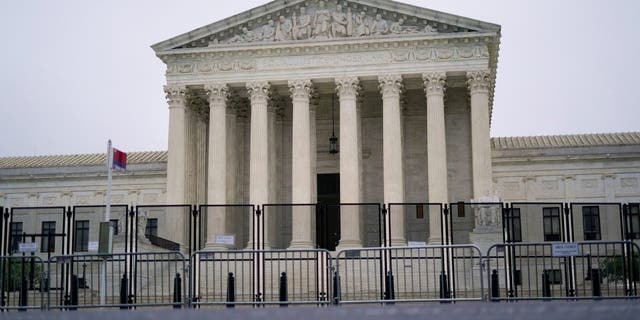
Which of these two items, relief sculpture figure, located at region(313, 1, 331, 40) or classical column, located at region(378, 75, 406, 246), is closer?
classical column, located at region(378, 75, 406, 246)

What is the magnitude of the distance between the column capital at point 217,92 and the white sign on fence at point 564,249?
2986 cm

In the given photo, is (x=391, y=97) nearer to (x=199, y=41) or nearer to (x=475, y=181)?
(x=475, y=181)

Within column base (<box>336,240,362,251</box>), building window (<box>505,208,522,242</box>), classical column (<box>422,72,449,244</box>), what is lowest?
column base (<box>336,240,362,251</box>)

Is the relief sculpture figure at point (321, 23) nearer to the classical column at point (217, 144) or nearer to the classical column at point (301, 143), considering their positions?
the classical column at point (301, 143)

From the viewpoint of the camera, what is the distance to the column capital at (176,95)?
48719 mm

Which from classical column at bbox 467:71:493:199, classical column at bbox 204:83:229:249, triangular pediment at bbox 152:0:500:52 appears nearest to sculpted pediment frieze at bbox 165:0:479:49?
triangular pediment at bbox 152:0:500:52

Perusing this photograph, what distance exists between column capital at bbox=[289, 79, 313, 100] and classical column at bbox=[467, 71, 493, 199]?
8883 mm

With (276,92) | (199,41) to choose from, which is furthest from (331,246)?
(199,41)

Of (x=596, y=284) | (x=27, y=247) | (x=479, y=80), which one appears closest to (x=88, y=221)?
(x=27, y=247)

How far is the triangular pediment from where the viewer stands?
46844 mm

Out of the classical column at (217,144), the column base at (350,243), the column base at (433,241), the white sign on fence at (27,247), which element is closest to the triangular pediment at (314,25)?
the classical column at (217,144)

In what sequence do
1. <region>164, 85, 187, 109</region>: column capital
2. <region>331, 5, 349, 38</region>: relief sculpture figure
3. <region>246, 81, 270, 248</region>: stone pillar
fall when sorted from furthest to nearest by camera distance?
<region>164, 85, 187, 109</region>: column capital
<region>331, 5, 349, 38</region>: relief sculpture figure
<region>246, 81, 270, 248</region>: stone pillar

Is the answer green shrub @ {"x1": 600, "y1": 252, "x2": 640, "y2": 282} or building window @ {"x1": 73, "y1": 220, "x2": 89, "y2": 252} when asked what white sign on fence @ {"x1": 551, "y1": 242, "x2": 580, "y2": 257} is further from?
building window @ {"x1": 73, "y1": 220, "x2": 89, "y2": 252}

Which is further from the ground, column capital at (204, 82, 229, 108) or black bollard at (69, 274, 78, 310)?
column capital at (204, 82, 229, 108)
